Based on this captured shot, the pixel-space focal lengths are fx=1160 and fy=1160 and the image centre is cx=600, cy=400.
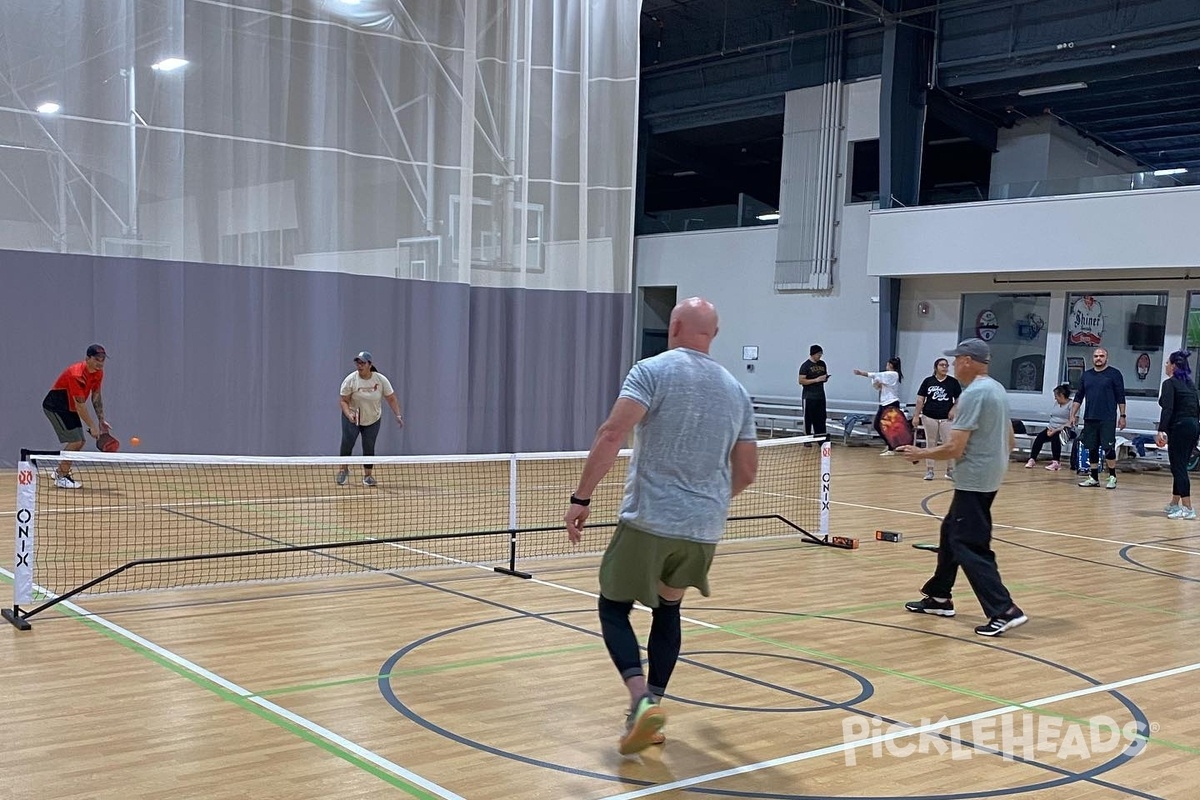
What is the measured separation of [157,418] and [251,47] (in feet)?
18.0

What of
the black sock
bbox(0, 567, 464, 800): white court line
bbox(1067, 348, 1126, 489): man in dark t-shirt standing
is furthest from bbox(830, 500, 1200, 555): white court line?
bbox(0, 567, 464, 800): white court line

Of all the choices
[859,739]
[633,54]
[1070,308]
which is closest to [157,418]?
[633,54]

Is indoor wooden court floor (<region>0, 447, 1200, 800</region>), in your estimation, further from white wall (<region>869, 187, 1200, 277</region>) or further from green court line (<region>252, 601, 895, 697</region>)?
white wall (<region>869, 187, 1200, 277</region>)

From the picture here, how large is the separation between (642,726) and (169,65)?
46.2 feet

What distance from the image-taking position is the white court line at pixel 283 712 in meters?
4.69

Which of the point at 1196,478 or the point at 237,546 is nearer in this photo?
the point at 237,546

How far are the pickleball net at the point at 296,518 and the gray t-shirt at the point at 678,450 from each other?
3285mm

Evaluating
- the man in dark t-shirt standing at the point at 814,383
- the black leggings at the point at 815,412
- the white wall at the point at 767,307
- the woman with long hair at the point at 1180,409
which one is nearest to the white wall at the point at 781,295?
the white wall at the point at 767,307

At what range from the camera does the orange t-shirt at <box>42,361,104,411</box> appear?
13.2 metres

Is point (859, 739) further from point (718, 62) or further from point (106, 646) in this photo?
point (718, 62)

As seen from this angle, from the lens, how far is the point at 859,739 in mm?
5434

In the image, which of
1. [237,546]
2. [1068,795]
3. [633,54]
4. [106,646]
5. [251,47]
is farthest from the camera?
[633,54]

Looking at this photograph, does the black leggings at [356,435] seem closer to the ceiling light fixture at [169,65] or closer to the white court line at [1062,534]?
the ceiling light fixture at [169,65]

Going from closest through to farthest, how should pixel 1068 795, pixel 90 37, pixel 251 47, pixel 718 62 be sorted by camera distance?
1. pixel 1068 795
2. pixel 90 37
3. pixel 251 47
4. pixel 718 62
